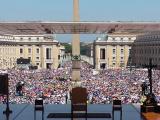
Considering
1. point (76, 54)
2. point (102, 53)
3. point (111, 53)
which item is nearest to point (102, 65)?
point (102, 53)

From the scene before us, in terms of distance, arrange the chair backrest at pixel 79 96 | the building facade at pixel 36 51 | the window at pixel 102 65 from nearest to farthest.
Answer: the chair backrest at pixel 79 96, the window at pixel 102 65, the building facade at pixel 36 51

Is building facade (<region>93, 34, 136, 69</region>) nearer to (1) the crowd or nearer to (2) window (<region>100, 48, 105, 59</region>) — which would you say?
(2) window (<region>100, 48, 105, 59</region>)

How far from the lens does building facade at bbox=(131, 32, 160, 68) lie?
98.5 m

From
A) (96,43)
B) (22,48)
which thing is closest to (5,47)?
(22,48)

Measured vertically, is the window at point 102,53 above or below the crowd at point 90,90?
above

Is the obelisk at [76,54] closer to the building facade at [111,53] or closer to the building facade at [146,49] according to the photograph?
the building facade at [146,49]

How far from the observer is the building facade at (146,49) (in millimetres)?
98525

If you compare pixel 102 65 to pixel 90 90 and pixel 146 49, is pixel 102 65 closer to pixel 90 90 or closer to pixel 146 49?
pixel 146 49

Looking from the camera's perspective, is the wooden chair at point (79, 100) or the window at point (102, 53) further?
the window at point (102, 53)

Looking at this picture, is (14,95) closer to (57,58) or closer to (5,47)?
(5,47)

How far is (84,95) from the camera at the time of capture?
1238 centimetres

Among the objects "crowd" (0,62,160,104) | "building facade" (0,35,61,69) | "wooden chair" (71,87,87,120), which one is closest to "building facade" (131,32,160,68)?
"building facade" (0,35,61,69)

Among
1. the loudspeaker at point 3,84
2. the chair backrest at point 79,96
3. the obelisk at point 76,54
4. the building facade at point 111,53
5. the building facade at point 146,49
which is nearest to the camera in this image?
the loudspeaker at point 3,84

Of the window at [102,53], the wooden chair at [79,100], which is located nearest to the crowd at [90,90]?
the wooden chair at [79,100]
